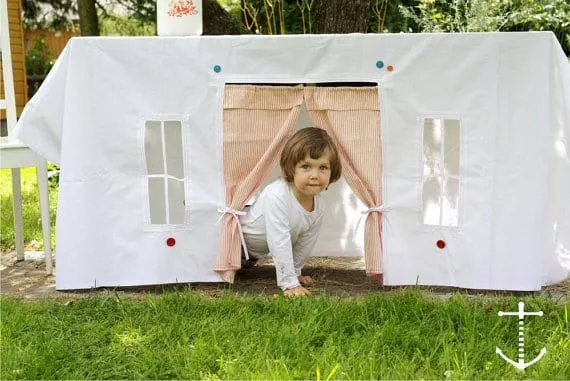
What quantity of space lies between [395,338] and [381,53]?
1.27 metres

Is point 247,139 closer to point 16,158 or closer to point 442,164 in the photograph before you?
point 442,164

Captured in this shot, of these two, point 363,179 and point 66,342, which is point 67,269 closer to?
point 66,342

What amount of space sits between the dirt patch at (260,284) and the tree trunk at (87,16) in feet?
13.4

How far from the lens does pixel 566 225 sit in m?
3.29

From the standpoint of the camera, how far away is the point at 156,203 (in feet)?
11.2

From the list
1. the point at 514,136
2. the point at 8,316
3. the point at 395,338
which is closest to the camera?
the point at 395,338

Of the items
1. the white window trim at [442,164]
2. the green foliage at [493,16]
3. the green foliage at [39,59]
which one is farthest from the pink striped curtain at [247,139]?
the green foliage at [39,59]

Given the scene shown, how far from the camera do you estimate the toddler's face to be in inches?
129

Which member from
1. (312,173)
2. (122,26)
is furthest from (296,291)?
(122,26)

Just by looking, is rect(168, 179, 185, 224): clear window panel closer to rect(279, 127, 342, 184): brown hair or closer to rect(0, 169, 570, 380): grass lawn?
rect(0, 169, 570, 380): grass lawn

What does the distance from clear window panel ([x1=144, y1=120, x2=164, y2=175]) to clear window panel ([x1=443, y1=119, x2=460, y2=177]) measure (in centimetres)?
130

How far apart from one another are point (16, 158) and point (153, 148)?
2.48ft

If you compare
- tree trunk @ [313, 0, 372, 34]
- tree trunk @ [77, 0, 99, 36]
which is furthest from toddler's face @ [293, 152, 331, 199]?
tree trunk @ [77, 0, 99, 36]

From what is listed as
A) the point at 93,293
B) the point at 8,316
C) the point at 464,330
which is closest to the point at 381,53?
the point at 464,330
